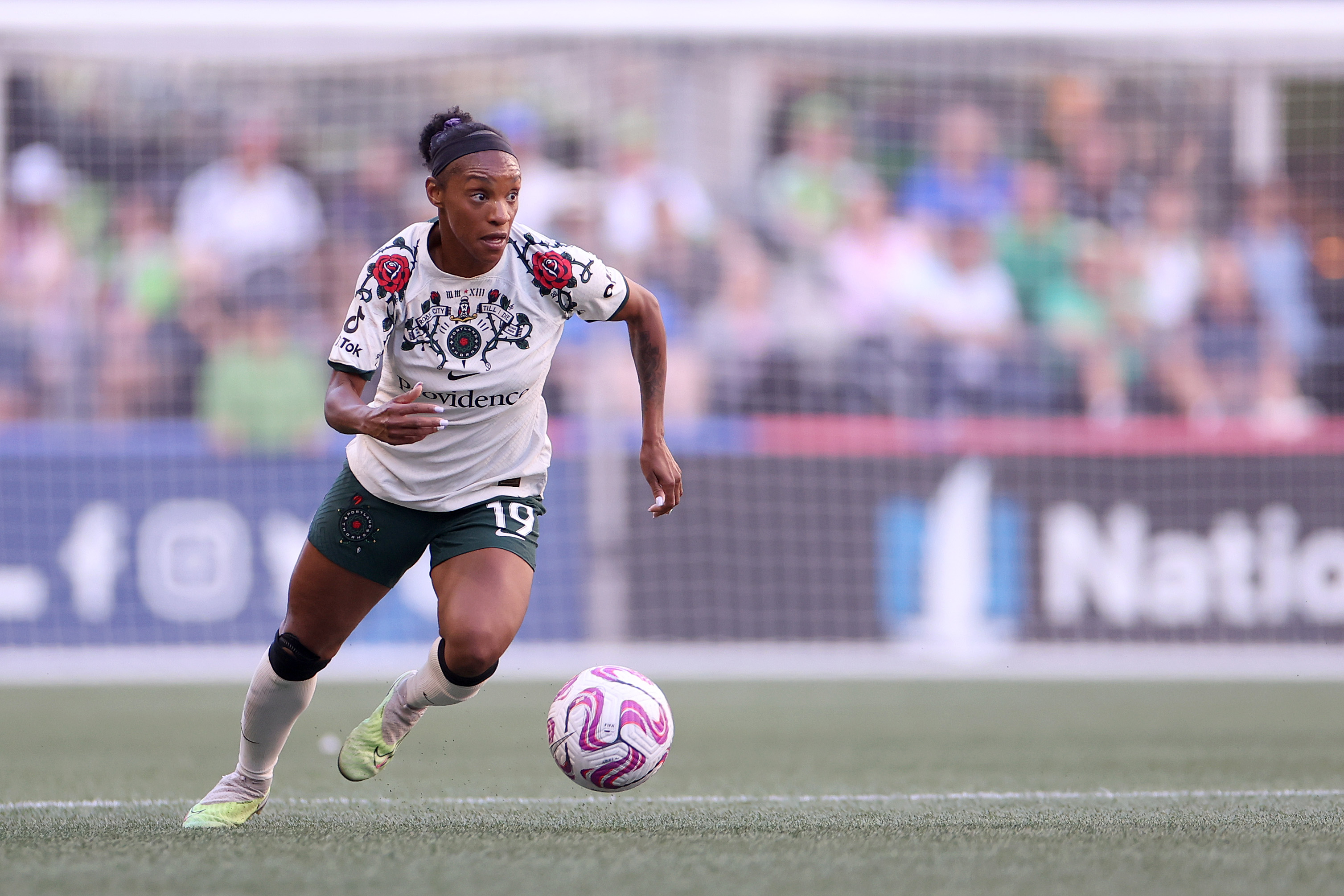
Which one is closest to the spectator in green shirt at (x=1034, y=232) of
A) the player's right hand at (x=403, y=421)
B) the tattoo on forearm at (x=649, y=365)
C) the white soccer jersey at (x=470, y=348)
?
the tattoo on forearm at (x=649, y=365)

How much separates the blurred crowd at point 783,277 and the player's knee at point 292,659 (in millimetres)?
6260

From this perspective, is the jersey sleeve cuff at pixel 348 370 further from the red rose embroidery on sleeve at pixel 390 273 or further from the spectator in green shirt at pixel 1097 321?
the spectator in green shirt at pixel 1097 321

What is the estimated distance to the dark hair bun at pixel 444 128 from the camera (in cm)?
459

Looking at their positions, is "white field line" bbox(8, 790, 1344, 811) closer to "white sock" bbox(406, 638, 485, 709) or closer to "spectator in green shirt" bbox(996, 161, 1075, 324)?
"white sock" bbox(406, 638, 485, 709)

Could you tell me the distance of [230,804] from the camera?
467 centimetres

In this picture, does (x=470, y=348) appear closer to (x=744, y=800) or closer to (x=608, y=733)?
(x=608, y=733)

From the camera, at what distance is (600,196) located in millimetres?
11336

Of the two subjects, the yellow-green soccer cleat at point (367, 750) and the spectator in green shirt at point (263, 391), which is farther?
the spectator in green shirt at point (263, 391)

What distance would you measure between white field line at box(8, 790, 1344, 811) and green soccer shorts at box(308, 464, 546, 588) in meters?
0.98

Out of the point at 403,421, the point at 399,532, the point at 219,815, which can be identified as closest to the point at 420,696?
the point at 399,532

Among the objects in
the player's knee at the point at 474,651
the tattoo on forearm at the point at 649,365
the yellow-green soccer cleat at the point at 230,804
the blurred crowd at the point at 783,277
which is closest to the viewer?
the player's knee at the point at 474,651

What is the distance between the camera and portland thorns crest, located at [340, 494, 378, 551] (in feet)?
15.2

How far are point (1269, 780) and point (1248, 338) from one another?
6.74 meters

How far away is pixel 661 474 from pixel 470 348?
2.05 ft
